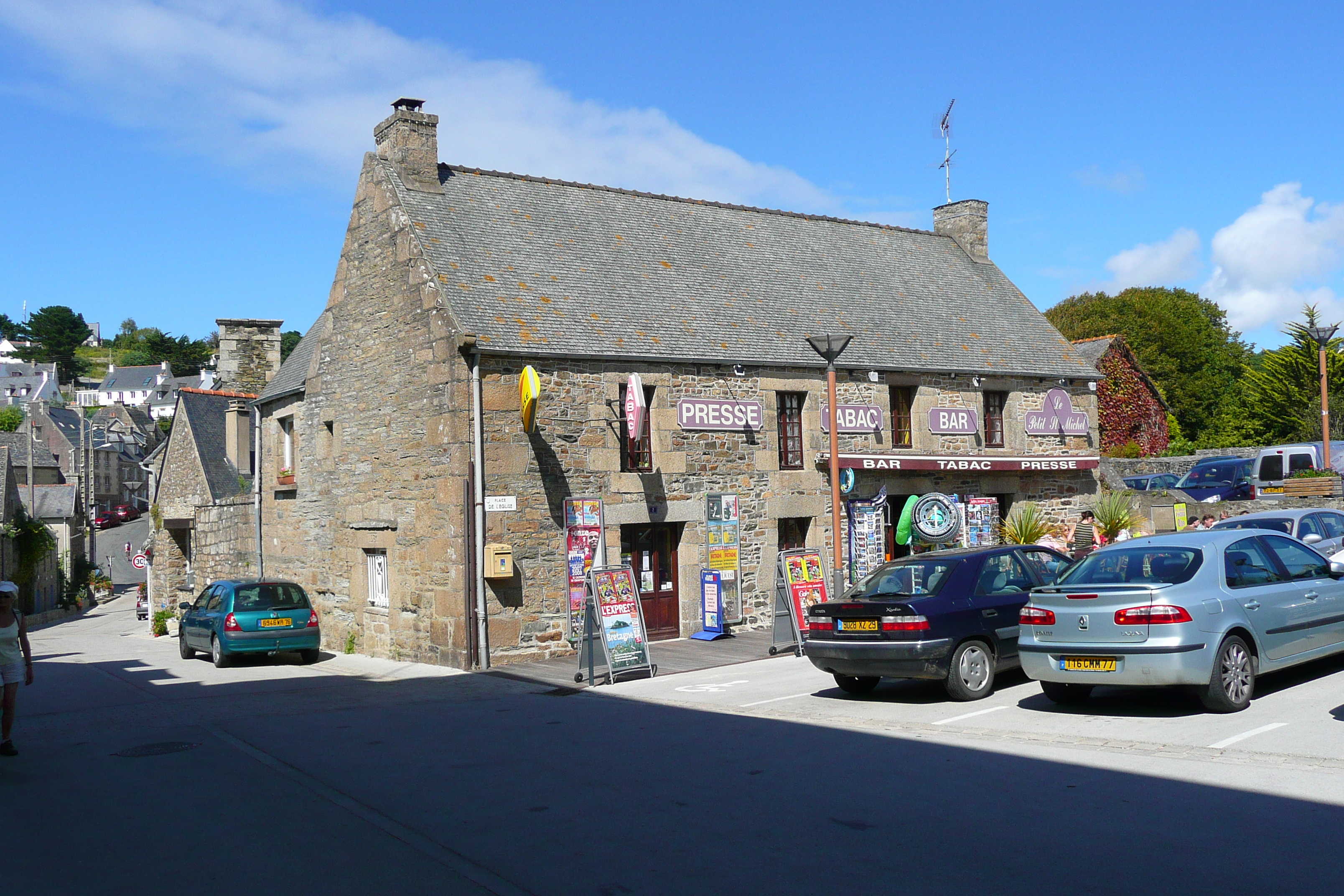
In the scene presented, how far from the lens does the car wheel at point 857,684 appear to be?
12062 mm

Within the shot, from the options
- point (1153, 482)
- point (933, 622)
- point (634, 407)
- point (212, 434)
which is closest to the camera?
point (933, 622)

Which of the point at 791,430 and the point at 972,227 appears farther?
the point at 972,227

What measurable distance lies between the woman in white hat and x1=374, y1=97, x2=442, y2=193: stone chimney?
1130cm

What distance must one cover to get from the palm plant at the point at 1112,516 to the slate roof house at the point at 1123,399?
23.3m

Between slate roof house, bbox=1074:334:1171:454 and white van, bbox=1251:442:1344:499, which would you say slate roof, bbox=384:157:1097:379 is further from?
slate roof house, bbox=1074:334:1171:454

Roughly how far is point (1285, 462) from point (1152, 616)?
25319mm

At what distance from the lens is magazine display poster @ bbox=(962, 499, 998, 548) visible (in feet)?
72.9

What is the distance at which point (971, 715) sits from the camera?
1023 cm

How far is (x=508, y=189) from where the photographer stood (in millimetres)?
20906

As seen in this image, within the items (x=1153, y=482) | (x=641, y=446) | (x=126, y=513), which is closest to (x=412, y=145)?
(x=641, y=446)

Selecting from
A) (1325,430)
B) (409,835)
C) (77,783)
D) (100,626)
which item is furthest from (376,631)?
(100,626)

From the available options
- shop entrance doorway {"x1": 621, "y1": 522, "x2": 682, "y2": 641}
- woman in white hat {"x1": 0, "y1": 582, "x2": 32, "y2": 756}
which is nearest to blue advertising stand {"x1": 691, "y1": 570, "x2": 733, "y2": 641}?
shop entrance doorway {"x1": 621, "y1": 522, "x2": 682, "y2": 641}

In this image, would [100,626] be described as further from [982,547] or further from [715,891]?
[715,891]

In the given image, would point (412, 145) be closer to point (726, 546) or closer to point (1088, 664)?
point (726, 546)
